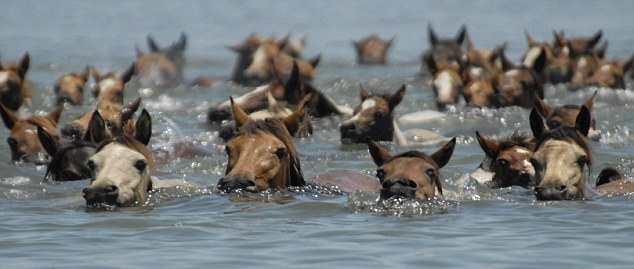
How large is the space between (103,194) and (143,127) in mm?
949

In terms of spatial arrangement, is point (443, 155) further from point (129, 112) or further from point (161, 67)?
point (161, 67)

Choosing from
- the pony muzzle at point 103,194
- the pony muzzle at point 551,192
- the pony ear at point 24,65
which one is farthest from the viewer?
the pony ear at point 24,65

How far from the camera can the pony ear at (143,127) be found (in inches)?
364

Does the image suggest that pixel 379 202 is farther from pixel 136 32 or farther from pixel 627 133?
pixel 136 32

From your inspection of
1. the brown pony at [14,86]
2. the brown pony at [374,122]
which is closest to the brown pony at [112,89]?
the brown pony at [14,86]

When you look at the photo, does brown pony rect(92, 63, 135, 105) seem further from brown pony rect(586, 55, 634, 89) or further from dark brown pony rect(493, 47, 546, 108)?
brown pony rect(586, 55, 634, 89)

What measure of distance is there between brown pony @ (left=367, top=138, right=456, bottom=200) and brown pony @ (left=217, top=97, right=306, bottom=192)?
26.6 inches

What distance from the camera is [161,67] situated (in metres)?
25.3

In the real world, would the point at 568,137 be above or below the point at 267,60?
below

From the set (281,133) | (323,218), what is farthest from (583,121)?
(281,133)

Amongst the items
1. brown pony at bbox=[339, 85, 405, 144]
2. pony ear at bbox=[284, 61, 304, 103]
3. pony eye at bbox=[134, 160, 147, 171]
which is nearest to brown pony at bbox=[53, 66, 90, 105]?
pony ear at bbox=[284, 61, 304, 103]

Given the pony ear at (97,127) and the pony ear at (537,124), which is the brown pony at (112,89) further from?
the pony ear at (537,124)

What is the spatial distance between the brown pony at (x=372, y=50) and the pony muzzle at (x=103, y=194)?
2217 centimetres

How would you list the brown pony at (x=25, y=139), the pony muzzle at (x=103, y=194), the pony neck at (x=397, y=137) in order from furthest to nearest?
the pony neck at (x=397, y=137) < the brown pony at (x=25, y=139) < the pony muzzle at (x=103, y=194)
